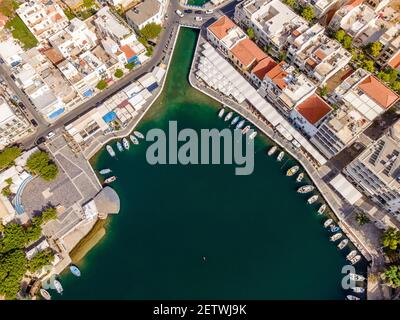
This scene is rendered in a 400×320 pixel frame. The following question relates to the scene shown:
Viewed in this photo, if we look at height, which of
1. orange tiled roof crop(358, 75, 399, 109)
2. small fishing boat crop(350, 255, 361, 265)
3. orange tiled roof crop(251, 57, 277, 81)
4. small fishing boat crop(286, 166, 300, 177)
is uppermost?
orange tiled roof crop(251, 57, 277, 81)

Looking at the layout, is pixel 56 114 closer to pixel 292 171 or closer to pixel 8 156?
pixel 8 156

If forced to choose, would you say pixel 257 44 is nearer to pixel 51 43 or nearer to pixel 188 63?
pixel 188 63

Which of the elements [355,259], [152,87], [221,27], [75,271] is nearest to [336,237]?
[355,259]

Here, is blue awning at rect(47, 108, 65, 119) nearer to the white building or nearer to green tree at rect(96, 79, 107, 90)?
green tree at rect(96, 79, 107, 90)

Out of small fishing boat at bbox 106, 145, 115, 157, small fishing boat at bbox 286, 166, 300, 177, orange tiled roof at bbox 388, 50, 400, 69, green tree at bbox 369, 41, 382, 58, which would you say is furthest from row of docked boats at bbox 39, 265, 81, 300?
orange tiled roof at bbox 388, 50, 400, 69

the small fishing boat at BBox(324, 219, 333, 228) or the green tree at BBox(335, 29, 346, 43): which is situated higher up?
the green tree at BBox(335, 29, 346, 43)

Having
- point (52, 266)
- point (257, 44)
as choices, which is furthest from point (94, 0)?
point (52, 266)
